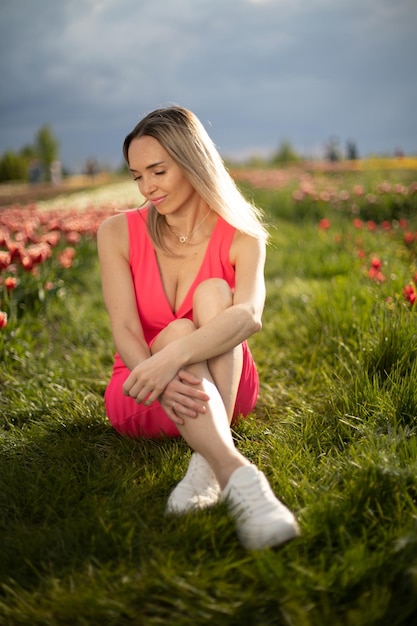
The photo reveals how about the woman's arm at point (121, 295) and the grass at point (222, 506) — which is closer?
the grass at point (222, 506)

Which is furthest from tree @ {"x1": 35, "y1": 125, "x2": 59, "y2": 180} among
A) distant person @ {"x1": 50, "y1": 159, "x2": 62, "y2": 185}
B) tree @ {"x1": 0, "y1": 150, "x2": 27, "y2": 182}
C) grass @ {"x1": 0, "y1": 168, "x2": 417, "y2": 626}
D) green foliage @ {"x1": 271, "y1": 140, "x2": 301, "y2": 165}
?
grass @ {"x1": 0, "y1": 168, "x2": 417, "y2": 626}

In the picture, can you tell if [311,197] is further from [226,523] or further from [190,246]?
[226,523]

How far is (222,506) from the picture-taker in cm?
161

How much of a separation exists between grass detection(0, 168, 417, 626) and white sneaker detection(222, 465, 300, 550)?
0.04 meters

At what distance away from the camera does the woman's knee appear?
6.57 ft

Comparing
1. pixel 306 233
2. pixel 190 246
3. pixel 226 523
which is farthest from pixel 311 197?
pixel 226 523

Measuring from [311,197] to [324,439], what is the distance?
5.81 meters

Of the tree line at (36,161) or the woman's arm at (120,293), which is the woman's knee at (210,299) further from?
the tree line at (36,161)

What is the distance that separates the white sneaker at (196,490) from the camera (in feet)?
5.41

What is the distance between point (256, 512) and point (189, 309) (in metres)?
0.89

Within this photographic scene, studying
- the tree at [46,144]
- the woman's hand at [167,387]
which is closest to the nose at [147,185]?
the woman's hand at [167,387]

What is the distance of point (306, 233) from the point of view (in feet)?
20.3

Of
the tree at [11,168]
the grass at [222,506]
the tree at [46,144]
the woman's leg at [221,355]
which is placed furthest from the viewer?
the tree at [46,144]

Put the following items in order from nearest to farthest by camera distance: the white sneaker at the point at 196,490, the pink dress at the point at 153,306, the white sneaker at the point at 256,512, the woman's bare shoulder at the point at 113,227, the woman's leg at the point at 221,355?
1. the white sneaker at the point at 256,512
2. the white sneaker at the point at 196,490
3. the woman's leg at the point at 221,355
4. the pink dress at the point at 153,306
5. the woman's bare shoulder at the point at 113,227
